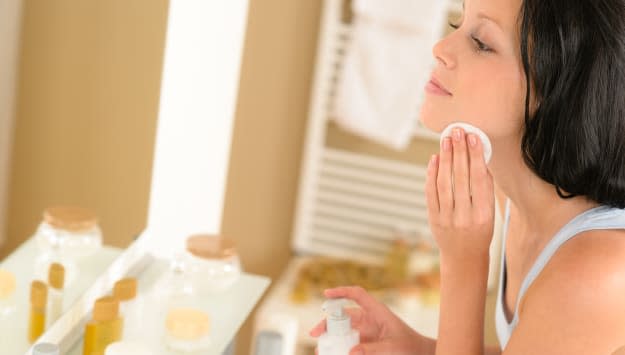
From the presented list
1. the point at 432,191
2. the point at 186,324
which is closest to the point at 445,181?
the point at 432,191

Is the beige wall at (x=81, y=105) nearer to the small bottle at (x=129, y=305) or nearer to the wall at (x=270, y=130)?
the small bottle at (x=129, y=305)

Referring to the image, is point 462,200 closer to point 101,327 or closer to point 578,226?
point 578,226

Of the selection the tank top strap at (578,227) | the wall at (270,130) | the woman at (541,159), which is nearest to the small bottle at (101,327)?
the woman at (541,159)

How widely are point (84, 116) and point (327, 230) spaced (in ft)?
5.54

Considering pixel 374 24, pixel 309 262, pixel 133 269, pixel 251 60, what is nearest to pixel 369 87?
pixel 374 24

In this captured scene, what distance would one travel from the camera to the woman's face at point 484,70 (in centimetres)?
104

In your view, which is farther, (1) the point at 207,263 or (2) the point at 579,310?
(1) the point at 207,263

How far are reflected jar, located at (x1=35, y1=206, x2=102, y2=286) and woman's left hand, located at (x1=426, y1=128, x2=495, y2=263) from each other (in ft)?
1.34

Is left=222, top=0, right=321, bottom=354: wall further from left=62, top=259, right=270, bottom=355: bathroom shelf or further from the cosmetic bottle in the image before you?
the cosmetic bottle

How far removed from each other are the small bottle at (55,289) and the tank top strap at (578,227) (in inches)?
21.2

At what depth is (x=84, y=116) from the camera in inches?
42.3

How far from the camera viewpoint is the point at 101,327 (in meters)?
1.04

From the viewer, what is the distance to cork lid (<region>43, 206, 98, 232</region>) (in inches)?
42.6

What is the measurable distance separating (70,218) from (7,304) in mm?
126
